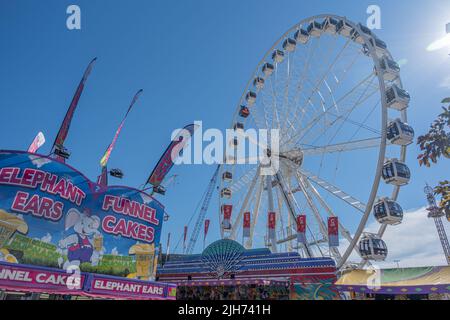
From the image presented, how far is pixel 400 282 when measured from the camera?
16047 millimetres

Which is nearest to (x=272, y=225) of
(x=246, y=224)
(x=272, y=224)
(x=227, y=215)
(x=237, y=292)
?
(x=272, y=224)

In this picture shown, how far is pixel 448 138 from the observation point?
4.57 m

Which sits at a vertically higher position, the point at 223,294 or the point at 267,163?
the point at 267,163

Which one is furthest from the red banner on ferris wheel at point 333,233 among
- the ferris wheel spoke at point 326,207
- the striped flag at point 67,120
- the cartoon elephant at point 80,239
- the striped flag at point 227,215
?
the striped flag at point 67,120

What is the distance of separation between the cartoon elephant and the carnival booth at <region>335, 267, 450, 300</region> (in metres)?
13.2

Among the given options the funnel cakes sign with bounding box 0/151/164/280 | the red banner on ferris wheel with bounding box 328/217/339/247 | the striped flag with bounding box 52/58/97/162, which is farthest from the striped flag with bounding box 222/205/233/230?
the striped flag with bounding box 52/58/97/162

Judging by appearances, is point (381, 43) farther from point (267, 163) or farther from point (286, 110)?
point (267, 163)

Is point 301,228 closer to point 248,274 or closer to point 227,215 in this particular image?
point 248,274

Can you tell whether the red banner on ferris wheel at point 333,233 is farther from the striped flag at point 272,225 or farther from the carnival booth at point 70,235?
the carnival booth at point 70,235

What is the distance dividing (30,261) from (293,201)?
19228 mm

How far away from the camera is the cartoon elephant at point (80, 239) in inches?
535

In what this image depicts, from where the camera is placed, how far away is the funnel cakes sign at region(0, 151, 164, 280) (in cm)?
1240
